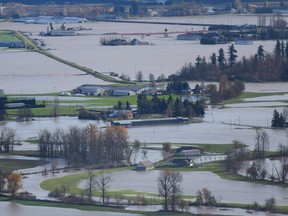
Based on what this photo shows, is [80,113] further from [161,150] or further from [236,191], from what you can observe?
[236,191]

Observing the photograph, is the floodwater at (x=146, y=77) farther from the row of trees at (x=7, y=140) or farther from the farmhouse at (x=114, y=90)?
the farmhouse at (x=114, y=90)

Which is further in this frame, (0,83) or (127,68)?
(127,68)

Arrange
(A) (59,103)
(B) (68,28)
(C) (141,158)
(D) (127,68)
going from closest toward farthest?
(C) (141,158), (A) (59,103), (D) (127,68), (B) (68,28)

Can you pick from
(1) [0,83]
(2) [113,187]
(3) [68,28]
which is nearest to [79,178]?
(2) [113,187]

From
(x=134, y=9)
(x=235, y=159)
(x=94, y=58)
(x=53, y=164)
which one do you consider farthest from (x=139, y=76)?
(x=134, y=9)

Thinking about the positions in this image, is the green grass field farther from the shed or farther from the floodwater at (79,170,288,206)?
the floodwater at (79,170,288,206)

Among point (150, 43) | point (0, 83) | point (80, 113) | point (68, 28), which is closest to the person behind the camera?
point (80, 113)

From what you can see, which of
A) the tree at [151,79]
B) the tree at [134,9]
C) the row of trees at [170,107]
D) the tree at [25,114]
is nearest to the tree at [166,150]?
the row of trees at [170,107]
